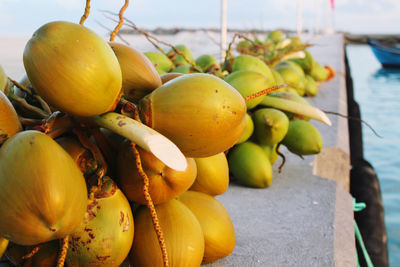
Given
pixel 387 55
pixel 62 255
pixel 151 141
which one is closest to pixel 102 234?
pixel 62 255

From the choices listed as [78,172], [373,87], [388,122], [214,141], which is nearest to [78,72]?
[78,172]

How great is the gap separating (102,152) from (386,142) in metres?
6.23

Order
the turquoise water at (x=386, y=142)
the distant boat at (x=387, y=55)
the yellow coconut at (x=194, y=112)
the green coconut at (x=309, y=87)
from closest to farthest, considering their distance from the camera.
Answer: the yellow coconut at (x=194, y=112) < the green coconut at (x=309, y=87) < the turquoise water at (x=386, y=142) < the distant boat at (x=387, y=55)

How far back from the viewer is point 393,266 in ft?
10.2

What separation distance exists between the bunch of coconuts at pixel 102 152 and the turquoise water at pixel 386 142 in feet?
9.30

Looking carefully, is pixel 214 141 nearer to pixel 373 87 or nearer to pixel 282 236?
pixel 282 236

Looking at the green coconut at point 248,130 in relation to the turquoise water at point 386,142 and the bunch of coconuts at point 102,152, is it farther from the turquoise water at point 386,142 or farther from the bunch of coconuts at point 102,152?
the turquoise water at point 386,142

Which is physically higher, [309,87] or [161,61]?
[161,61]

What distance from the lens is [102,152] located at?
0.82m

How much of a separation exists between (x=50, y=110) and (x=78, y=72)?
0.73ft

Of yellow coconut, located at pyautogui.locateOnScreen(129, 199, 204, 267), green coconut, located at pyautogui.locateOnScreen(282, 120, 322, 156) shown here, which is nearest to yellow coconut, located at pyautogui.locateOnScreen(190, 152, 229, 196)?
yellow coconut, located at pyautogui.locateOnScreen(129, 199, 204, 267)

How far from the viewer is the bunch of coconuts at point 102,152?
63 centimetres

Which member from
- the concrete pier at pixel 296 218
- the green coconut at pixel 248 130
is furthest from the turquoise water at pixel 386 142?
the green coconut at pixel 248 130

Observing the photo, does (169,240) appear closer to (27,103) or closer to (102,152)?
(102,152)
